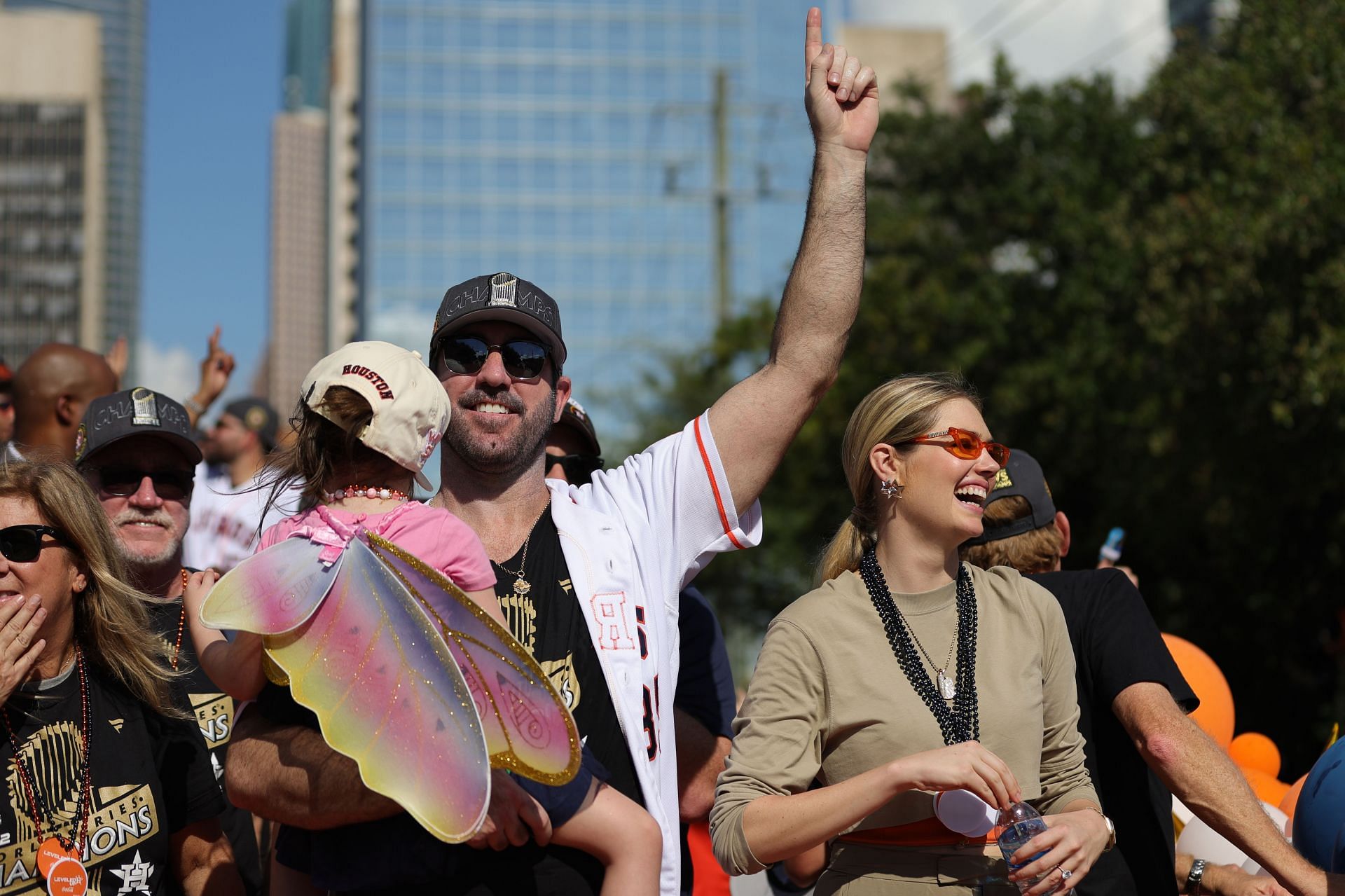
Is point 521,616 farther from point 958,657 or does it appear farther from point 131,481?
point 131,481

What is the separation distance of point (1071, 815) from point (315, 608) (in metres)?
1.65

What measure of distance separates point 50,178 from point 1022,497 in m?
132

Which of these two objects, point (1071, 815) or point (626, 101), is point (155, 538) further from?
point (626, 101)

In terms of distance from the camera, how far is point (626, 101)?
8925cm

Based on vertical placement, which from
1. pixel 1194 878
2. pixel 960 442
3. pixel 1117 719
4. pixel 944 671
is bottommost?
pixel 1194 878

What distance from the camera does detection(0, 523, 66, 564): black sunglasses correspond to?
3.49 meters

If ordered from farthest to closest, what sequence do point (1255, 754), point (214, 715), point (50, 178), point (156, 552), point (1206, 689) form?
point (50, 178), point (1255, 754), point (1206, 689), point (156, 552), point (214, 715)

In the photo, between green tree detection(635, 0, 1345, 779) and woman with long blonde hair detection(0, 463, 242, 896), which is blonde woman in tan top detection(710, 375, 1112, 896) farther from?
green tree detection(635, 0, 1345, 779)

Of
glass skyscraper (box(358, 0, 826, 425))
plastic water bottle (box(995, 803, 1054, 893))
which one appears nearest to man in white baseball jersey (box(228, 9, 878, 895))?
plastic water bottle (box(995, 803, 1054, 893))

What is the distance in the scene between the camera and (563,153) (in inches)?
3484

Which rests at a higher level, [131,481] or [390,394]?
[390,394]

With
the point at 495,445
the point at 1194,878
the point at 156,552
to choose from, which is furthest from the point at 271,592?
the point at 1194,878

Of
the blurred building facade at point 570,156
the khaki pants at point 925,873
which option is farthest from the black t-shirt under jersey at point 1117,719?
the blurred building facade at point 570,156

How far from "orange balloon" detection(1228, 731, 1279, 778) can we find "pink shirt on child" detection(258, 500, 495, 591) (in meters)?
3.65
